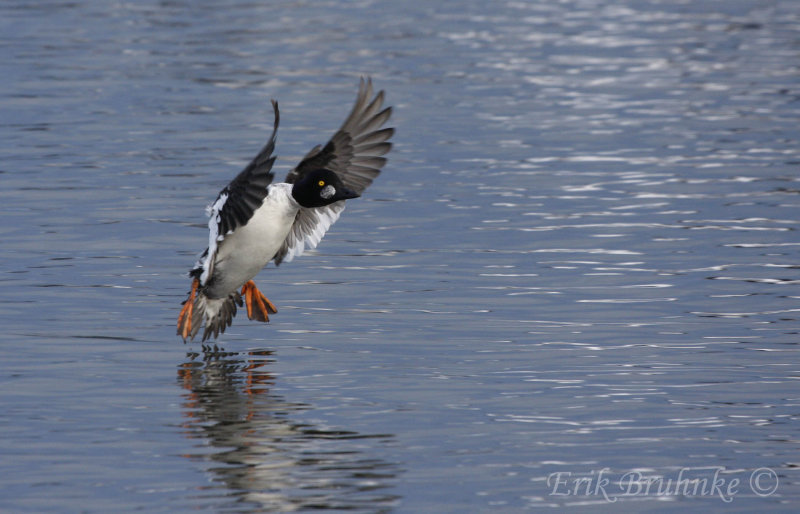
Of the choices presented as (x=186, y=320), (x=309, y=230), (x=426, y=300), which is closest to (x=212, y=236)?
(x=186, y=320)

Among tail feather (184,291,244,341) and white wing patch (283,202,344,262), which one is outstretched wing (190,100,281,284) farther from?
white wing patch (283,202,344,262)

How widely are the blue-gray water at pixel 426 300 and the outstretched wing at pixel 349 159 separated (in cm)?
59

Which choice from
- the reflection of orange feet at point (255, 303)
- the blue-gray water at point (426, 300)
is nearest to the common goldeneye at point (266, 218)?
the reflection of orange feet at point (255, 303)

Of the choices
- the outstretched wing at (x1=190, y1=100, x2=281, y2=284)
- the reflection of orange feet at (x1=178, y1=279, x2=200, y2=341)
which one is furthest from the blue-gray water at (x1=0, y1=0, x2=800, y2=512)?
the outstretched wing at (x1=190, y1=100, x2=281, y2=284)

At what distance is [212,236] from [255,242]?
404 mm

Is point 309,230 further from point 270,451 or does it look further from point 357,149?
point 270,451

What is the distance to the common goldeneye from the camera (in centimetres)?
1050

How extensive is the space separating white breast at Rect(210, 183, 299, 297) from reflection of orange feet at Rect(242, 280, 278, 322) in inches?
4.6

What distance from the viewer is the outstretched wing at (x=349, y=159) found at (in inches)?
440

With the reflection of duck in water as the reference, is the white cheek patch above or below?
above

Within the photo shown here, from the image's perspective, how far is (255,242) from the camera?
1076 cm

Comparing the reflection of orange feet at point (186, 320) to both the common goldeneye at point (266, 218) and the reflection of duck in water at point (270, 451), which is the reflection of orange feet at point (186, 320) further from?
the reflection of duck in water at point (270, 451)

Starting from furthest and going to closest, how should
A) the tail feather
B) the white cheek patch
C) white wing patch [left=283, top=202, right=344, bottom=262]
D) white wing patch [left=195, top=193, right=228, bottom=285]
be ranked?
white wing patch [left=283, top=202, right=344, bottom=262] < the white cheek patch < the tail feather < white wing patch [left=195, top=193, right=228, bottom=285]

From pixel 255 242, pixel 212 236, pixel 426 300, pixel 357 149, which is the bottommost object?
pixel 426 300
